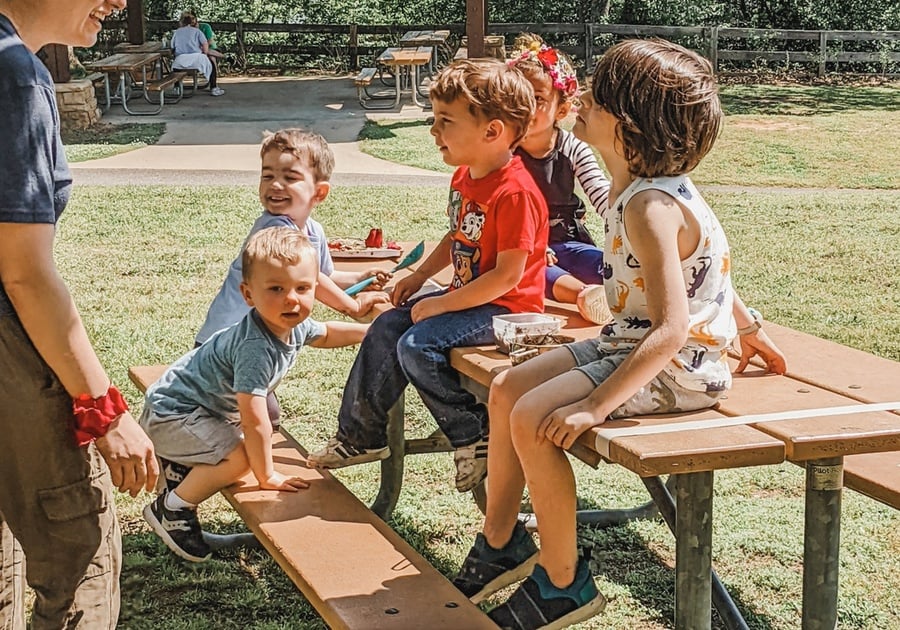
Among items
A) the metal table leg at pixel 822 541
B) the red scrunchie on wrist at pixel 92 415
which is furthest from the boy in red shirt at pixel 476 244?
the red scrunchie on wrist at pixel 92 415

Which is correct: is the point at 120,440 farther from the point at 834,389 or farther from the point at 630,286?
the point at 834,389

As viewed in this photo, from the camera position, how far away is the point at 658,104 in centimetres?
277

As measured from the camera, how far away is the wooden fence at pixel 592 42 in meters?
25.1

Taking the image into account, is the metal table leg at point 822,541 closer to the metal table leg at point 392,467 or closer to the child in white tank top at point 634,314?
the child in white tank top at point 634,314

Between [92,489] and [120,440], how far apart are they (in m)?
0.13

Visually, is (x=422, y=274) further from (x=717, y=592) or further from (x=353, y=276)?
(x=717, y=592)

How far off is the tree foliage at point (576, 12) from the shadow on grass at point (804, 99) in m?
3.87

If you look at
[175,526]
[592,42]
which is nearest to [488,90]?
[175,526]

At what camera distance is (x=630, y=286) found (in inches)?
112

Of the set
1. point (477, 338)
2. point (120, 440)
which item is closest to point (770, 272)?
point (477, 338)

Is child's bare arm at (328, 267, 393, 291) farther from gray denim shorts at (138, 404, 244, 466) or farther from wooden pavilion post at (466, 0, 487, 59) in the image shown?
wooden pavilion post at (466, 0, 487, 59)

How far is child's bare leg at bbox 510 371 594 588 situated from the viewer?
2.72m

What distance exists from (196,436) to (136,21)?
20763 millimetres

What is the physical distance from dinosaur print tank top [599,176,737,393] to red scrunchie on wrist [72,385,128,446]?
44.7 inches
